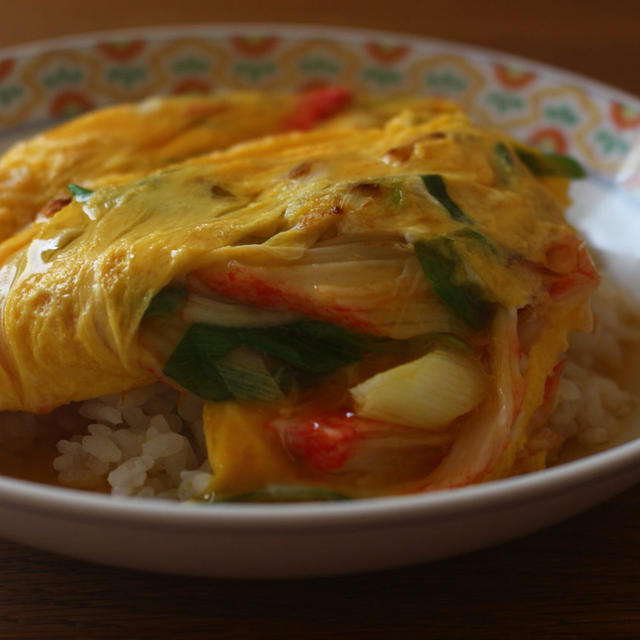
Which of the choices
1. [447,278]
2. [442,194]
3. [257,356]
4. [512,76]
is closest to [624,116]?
[512,76]

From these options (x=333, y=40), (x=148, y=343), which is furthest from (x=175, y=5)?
(x=148, y=343)

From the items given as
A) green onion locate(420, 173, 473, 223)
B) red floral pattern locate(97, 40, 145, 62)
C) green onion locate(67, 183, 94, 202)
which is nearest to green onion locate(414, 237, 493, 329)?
green onion locate(420, 173, 473, 223)

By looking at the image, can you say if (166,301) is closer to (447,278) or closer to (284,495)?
(284,495)

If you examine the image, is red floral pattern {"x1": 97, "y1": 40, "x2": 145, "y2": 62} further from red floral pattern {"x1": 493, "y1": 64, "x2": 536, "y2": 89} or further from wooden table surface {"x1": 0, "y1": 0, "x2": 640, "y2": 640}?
wooden table surface {"x1": 0, "y1": 0, "x2": 640, "y2": 640}

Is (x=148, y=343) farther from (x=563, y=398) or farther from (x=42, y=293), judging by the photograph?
(x=563, y=398)

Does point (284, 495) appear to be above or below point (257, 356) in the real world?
below

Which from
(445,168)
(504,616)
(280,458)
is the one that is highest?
(445,168)

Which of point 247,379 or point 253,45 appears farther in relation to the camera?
point 253,45

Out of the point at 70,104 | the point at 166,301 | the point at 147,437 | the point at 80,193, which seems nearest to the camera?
the point at 166,301
